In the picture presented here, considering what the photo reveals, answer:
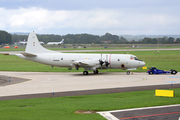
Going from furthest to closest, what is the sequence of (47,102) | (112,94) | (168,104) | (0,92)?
(0,92) < (112,94) < (47,102) < (168,104)

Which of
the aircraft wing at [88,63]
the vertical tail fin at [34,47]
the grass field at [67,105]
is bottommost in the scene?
the grass field at [67,105]

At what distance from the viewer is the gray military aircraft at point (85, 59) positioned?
43037 mm

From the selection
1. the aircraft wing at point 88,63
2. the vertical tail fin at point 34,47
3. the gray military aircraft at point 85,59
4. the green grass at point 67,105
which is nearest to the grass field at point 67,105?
the green grass at point 67,105

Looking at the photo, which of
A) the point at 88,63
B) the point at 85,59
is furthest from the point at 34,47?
the point at 88,63

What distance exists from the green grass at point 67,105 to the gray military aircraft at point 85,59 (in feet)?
59.9

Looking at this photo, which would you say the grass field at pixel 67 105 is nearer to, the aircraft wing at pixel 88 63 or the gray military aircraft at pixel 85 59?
the aircraft wing at pixel 88 63

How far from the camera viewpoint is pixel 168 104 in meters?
20.0

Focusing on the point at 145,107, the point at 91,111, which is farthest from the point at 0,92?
the point at 145,107

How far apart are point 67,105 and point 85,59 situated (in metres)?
24.3

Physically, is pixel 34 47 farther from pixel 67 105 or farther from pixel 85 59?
pixel 67 105

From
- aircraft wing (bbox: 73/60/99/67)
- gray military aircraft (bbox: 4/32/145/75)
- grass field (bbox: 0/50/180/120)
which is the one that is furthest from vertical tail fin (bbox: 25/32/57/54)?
grass field (bbox: 0/50/180/120)

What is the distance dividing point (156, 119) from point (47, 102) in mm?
10480

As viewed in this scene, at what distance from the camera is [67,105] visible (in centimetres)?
2039

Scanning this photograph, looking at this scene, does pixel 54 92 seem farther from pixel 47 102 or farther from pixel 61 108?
pixel 61 108
